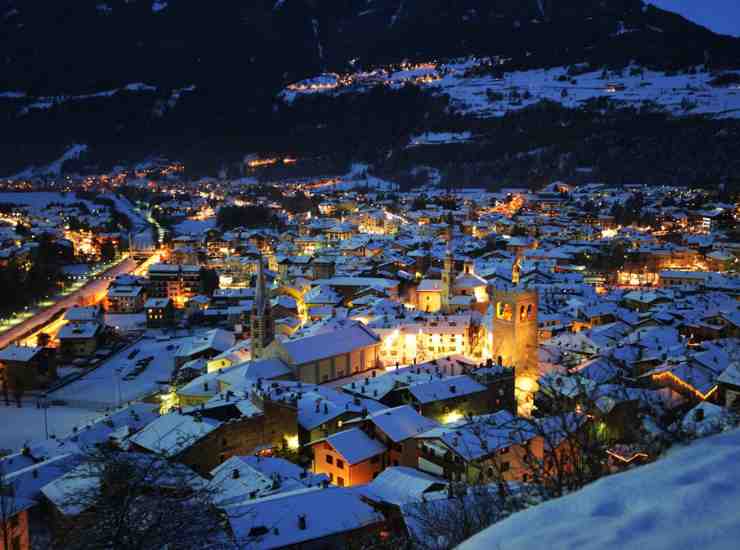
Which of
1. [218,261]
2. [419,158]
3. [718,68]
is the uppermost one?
[718,68]

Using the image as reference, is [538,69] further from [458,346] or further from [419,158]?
[458,346]

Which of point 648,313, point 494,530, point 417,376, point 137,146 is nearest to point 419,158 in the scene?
point 137,146

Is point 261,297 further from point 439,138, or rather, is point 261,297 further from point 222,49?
point 222,49

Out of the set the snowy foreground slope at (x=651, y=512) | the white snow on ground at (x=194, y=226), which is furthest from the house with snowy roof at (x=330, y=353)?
the white snow on ground at (x=194, y=226)

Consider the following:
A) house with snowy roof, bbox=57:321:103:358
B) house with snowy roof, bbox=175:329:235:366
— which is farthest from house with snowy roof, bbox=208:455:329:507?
house with snowy roof, bbox=57:321:103:358

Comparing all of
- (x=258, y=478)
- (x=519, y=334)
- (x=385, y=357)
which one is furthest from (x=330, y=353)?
(x=258, y=478)

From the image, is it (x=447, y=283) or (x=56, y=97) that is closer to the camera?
(x=447, y=283)

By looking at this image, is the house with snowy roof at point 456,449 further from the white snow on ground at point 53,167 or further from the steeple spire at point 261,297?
the white snow on ground at point 53,167
